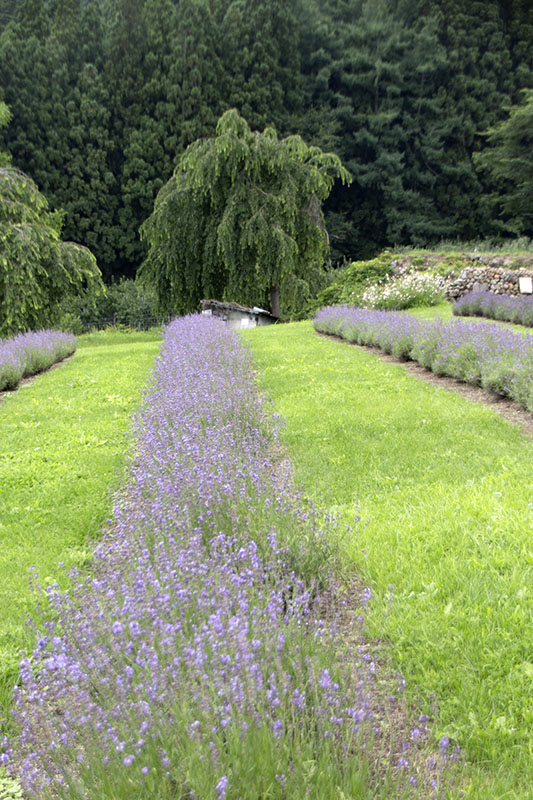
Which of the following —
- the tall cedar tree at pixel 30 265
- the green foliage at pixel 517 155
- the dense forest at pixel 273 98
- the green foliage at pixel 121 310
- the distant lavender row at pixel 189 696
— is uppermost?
the dense forest at pixel 273 98

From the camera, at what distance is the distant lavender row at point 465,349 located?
5848mm

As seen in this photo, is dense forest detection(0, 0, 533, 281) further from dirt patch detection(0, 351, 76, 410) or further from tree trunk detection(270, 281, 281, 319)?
dirt patch detection(0, 351, 76, 410)

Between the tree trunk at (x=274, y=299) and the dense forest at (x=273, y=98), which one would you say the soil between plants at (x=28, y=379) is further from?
the dense forest at (x=273, y=98)

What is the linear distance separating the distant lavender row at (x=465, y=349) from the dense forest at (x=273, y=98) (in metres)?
26.8

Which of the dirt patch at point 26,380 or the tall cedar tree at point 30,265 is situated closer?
the dirt patch at point 26,380

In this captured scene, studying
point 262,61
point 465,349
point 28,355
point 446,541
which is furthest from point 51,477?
point 262,61

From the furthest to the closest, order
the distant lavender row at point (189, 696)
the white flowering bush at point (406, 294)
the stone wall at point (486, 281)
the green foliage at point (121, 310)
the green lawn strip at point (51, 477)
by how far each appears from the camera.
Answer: the green foliage at point (121, 310)
the stone wall at point (486, 281)
the white flowering bush at point (406, 294)
the green lawn strip at point (51, 477)
the distant lavender row at point (189, 696)

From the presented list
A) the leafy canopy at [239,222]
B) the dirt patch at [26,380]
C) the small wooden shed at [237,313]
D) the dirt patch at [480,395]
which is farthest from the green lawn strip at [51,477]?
the small wooden shed at [237,313]

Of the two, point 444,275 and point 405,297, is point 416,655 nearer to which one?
point 405,297

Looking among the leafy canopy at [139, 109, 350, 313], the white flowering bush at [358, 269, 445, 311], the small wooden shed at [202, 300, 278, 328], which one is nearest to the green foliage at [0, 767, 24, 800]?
the white flowering bush at [358, 269, 445, 311]

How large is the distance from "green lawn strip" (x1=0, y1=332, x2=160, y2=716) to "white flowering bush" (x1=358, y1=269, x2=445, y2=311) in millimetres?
8959

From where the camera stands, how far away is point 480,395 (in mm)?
6391

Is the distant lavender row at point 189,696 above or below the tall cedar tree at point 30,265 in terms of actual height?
below

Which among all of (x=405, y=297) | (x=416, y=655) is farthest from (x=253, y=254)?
(x=416, y=655)
